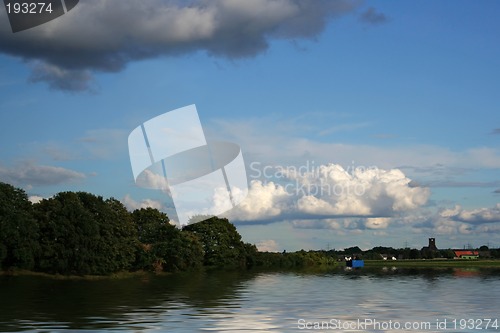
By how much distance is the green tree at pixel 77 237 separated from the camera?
104m

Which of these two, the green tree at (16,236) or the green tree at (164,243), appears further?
the green tree at (164,243)

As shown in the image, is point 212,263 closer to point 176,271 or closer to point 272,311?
point 176,271

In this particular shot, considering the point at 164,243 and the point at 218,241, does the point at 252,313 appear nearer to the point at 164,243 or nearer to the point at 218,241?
the point at 164,243

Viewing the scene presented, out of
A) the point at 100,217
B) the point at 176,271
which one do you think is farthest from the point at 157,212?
the point at 100,217

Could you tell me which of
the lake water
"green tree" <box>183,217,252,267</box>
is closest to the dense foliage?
"green tree" <box>183,217,252,267</box>

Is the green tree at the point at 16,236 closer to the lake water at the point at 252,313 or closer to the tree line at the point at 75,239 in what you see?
the tree line at the point at 75,239

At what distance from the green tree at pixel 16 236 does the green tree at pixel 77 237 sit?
322 cm

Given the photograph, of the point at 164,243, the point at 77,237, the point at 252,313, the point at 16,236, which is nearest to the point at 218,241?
the point at 164,243

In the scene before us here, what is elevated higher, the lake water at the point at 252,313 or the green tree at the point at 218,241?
the green tree at the point at 218,241

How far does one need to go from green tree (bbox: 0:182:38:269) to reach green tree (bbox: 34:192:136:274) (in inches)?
127

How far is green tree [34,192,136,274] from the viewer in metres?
104

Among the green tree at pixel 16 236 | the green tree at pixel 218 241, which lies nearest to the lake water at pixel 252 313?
the green tree at pixel 16 236

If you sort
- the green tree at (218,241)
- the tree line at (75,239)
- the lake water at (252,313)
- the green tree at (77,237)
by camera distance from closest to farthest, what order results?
the lake water at (252,313)
the tree line at (75,239)
the green tree at (77,237)
the green tree at (218,241)

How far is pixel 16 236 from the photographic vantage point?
97.2 meters
